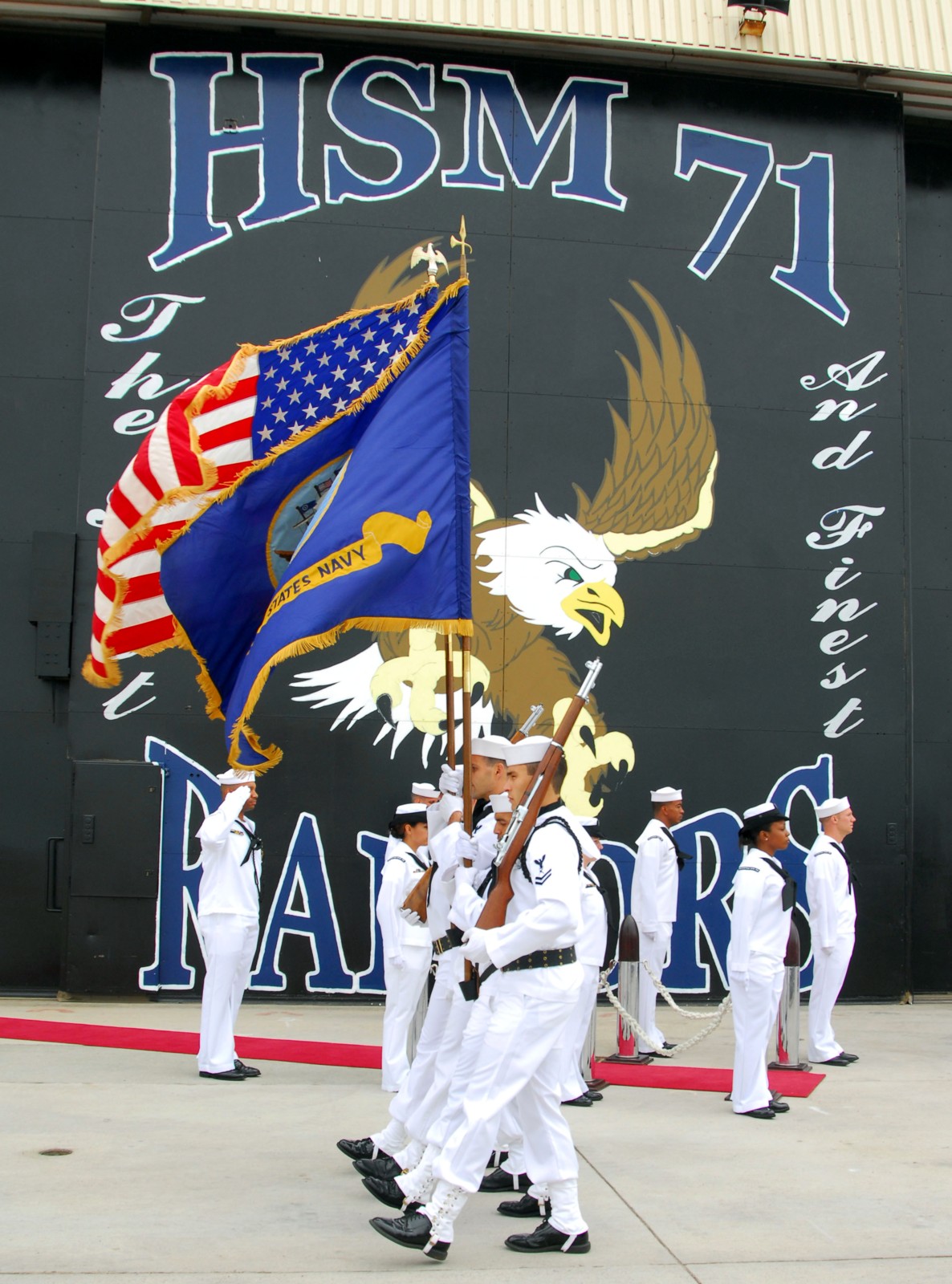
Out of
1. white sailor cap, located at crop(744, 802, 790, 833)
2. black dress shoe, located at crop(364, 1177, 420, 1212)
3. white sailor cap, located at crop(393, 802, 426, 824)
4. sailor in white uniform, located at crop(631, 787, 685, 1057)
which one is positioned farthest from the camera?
sailor in white uniform, located at crop(631, 787, 685, 1057)

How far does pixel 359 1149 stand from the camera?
6270 millimetres

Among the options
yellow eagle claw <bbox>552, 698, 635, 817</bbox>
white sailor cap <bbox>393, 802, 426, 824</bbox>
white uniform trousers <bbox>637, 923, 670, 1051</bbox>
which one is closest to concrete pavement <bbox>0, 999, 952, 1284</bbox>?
white uniform trousers <bbox>637, 923, 670, 1051</bbox>

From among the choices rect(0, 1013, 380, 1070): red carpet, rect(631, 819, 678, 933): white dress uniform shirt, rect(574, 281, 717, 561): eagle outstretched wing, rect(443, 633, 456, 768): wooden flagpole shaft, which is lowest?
rect(0, 1013, 380, 1070): red carpet

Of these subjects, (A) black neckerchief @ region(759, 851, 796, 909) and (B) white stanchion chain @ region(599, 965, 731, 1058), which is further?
(B) white stanchion chain @ region(599, 965, 731, 1058)

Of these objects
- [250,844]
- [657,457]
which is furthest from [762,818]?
[657,457]

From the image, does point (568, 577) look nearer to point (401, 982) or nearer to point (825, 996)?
point (825, 996)

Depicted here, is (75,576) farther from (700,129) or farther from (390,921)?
(700,129)

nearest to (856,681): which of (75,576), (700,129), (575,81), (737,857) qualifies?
(737,857)

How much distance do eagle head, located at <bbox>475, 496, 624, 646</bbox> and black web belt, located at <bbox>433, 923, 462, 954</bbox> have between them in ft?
19.4

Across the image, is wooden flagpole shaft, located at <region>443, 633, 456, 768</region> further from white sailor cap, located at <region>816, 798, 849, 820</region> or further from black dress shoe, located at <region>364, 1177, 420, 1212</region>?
white sailor cap, located at <region>816, 798, 849, 820</region>

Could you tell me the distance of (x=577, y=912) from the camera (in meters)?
5.25

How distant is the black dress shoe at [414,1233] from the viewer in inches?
193

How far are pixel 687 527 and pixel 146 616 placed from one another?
21.1 ft

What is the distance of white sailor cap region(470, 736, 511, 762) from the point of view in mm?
5934
